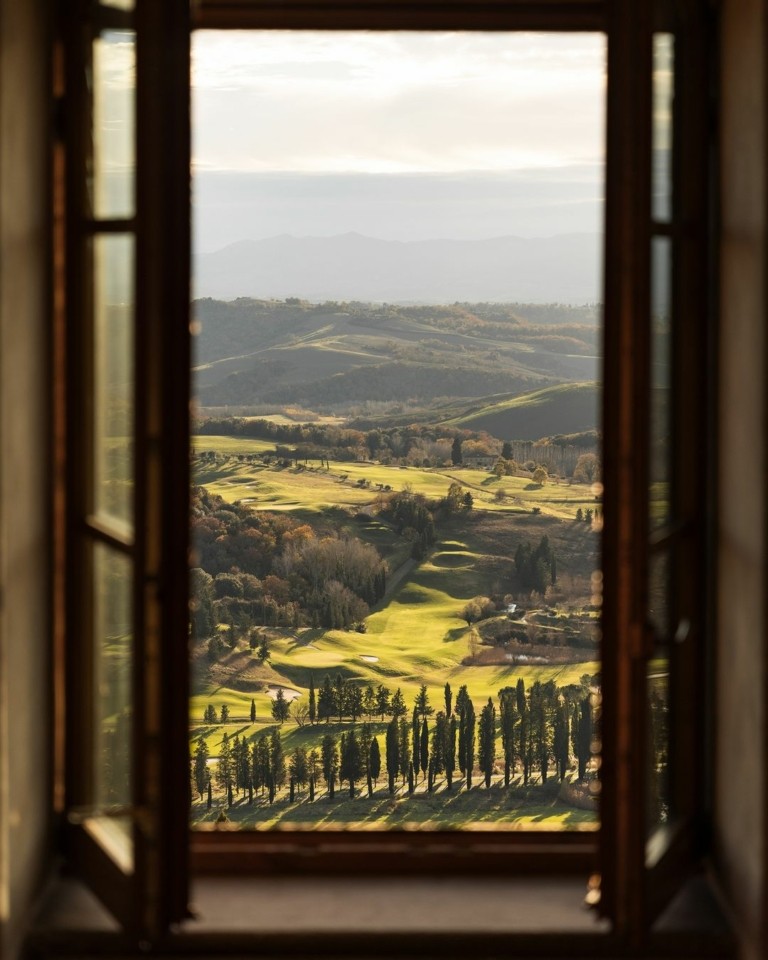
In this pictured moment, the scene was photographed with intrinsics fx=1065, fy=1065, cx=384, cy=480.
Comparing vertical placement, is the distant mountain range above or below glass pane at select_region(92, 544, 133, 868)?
above

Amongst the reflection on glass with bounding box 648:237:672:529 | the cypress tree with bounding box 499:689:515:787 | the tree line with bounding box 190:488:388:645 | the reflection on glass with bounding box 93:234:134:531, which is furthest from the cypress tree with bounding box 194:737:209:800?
the reflection on glass with bounding box 648:237:672:529

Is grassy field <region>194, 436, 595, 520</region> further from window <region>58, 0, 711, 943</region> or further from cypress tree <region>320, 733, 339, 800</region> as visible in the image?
window <region>58, 0, 711, 943</region>

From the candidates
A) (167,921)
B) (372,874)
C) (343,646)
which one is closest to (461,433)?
(343,646)

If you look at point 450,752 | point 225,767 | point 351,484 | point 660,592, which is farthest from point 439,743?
point 660,592

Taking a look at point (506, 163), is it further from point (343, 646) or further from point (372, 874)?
point (372, 874)

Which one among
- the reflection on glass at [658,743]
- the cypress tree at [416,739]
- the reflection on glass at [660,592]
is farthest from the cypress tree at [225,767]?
the reflection on glass at [660,592]

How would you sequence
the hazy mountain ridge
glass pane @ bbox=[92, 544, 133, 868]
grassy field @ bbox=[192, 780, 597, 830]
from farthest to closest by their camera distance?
1. the hazy mountain ridge
2. grassy field @ bbox=[192, 780, 597, 830]
3. glass pane @ bbox=[92, 544, 133, 868]

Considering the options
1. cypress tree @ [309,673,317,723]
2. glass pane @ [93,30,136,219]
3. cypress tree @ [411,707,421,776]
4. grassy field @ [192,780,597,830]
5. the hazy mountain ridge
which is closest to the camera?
glass pane @ [93,30,136,219]

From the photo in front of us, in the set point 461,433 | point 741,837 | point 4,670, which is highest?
point 461,433
